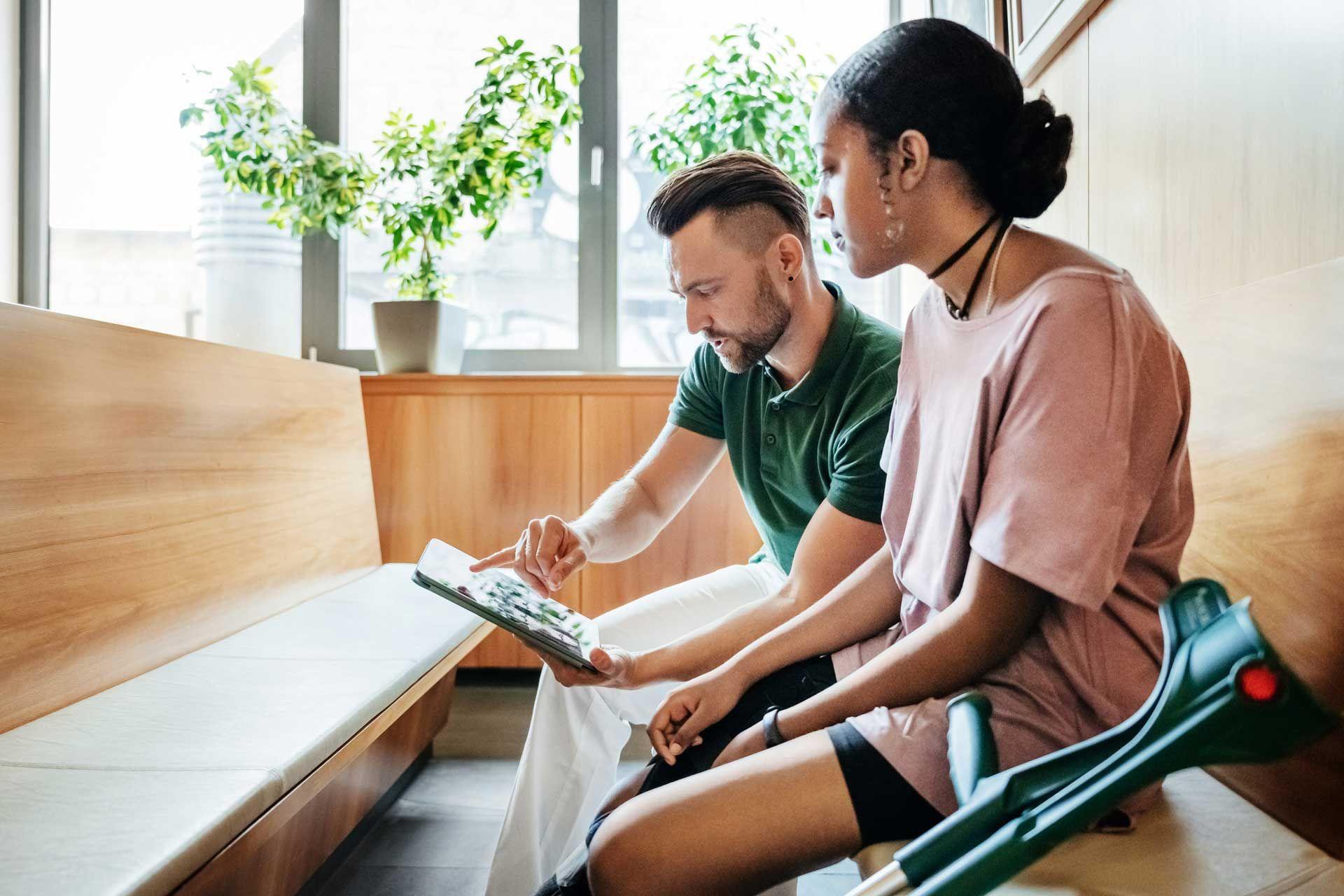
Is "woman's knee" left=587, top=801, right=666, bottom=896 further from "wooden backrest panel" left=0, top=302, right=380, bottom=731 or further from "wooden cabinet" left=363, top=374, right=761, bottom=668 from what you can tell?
"wooden cabinet" left=363, top=374, right=761, bottom=668

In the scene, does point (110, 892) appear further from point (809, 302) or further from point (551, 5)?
point (551, 5)

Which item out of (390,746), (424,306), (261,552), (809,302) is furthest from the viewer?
(424,306)

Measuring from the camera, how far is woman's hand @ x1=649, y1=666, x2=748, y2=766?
1.14 meters

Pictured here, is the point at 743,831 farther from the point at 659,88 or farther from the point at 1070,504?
the point at 659,88

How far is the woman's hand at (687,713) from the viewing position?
114cm

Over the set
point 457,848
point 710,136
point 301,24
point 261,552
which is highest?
point 301,24

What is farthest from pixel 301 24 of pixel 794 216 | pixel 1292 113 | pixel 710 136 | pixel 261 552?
pixel 1292 113

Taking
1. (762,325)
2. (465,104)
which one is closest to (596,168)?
(465,104)

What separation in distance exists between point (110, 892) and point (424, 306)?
2358 mm

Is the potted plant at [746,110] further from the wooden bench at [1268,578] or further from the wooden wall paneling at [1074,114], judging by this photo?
the wooden bench at [1268,578]

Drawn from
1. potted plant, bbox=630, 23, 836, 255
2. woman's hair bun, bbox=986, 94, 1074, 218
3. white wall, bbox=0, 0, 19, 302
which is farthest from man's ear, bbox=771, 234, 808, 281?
white wall, bbox=0, 0, 19, 302

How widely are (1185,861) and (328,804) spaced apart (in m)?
1.41

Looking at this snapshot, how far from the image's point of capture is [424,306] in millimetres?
2959

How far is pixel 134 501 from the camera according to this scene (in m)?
1.45
